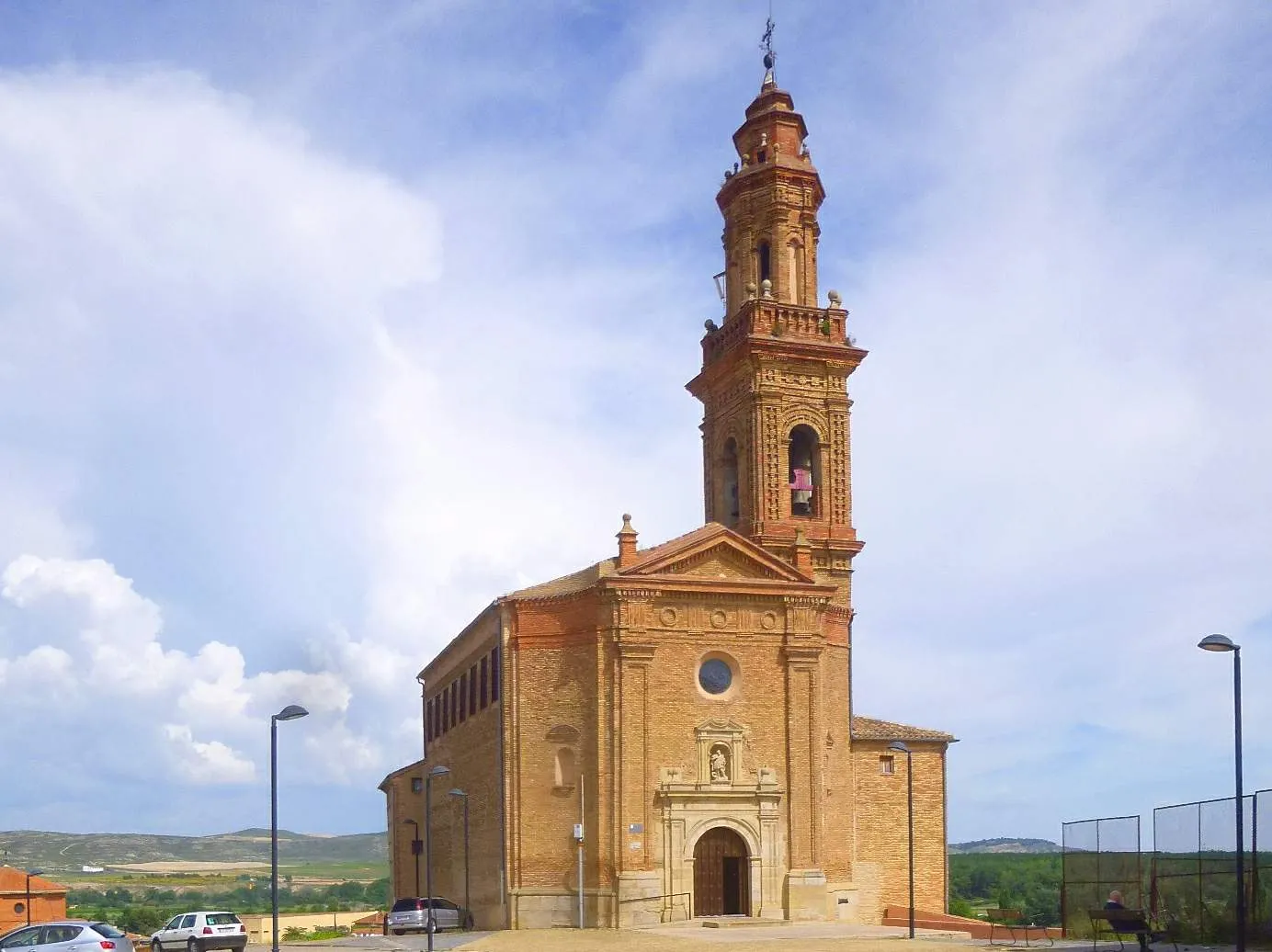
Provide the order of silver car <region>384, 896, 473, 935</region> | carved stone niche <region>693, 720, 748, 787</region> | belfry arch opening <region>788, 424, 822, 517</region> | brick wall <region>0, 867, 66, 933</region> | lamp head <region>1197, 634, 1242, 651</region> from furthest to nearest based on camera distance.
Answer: brick wall <region>0, 867, 66, 933</region> < belfry arch opening <region>788, 424, 822, 517</region> < silver car <region>384, 896, 473, 935</region> < carved stone niche <region>693, 720, 748, 787</region> < lamp head <region>1197, 634, 1242, 651</region>

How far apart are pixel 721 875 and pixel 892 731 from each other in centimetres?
982

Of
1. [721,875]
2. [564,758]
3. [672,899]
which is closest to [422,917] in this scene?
[564,758]

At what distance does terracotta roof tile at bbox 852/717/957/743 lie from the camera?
49469 millimetres

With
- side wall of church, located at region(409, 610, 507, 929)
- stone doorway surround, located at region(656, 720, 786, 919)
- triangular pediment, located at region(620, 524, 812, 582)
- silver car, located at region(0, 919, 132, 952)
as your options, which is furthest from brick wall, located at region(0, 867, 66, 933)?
silver car, located at region(0, 919, 132, 952)

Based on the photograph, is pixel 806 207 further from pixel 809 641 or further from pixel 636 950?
pixel 636 950

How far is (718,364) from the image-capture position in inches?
2002

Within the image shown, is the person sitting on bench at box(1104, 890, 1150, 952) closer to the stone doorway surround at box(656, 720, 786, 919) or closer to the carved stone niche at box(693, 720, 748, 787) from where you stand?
the stone doorway surround at box(656, 720, 786, 919)

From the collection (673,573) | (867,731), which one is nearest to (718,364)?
(673,573)

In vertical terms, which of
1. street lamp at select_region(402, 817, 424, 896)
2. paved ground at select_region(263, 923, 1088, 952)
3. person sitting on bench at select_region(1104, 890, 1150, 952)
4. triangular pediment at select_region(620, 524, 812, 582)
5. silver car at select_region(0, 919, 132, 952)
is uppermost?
triangular pediment at select_region(620, 524, 812, 582)

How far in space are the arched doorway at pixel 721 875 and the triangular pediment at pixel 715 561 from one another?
7.40 m

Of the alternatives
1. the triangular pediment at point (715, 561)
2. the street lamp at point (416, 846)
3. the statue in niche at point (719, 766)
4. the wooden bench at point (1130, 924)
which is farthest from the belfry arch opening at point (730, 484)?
the wooden bench at point (1130, 924)

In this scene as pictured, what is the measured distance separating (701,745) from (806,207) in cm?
1899

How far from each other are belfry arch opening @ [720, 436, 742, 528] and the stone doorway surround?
891 cm

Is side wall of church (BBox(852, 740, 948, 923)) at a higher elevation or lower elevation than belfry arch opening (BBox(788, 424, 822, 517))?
lower
